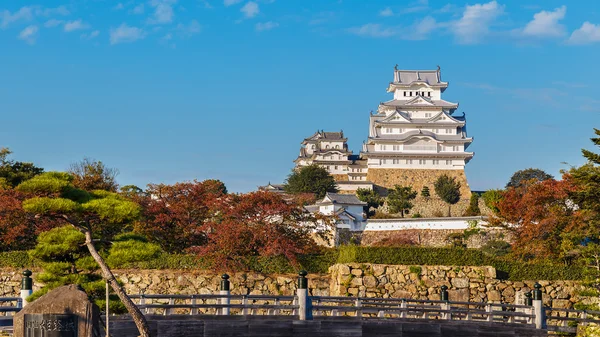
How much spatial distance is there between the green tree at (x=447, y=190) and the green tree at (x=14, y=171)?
104 feet

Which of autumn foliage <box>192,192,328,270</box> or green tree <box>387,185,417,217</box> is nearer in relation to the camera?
autumn foliage <box>192,192,328,270</box>

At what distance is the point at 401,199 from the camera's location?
216ft

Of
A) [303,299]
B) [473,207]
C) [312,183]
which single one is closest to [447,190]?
[473,207]

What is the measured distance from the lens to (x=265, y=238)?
112ft

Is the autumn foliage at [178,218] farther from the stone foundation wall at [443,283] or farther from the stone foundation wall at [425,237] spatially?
the stone foundation wall at [425,237]

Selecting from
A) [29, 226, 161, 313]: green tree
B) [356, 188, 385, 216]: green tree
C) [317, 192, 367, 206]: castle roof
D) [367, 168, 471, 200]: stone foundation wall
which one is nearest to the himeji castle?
[367, 168, 471, 200]: stone foundation wall

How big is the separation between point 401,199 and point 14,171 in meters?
→ 28.6

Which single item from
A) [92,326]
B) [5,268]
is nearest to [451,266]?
[5,268]

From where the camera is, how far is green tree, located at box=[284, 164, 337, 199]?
6631 centimetres

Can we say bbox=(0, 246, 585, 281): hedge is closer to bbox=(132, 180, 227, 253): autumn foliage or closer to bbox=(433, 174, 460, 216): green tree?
bbox=(132, 180, 227, 253): autumn foliage

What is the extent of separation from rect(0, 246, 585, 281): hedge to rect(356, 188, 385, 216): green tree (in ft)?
97.5

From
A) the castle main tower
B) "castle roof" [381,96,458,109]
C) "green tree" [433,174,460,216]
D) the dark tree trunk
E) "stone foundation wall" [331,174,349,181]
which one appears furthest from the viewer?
"stone foundation wall" [331,174,349,181]

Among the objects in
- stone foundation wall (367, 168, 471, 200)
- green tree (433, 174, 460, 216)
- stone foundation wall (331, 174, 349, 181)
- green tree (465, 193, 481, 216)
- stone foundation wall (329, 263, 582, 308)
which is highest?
stone foundation wall (331, 174, 349, 181)

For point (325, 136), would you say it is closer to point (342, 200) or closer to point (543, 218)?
point (342, 200)
